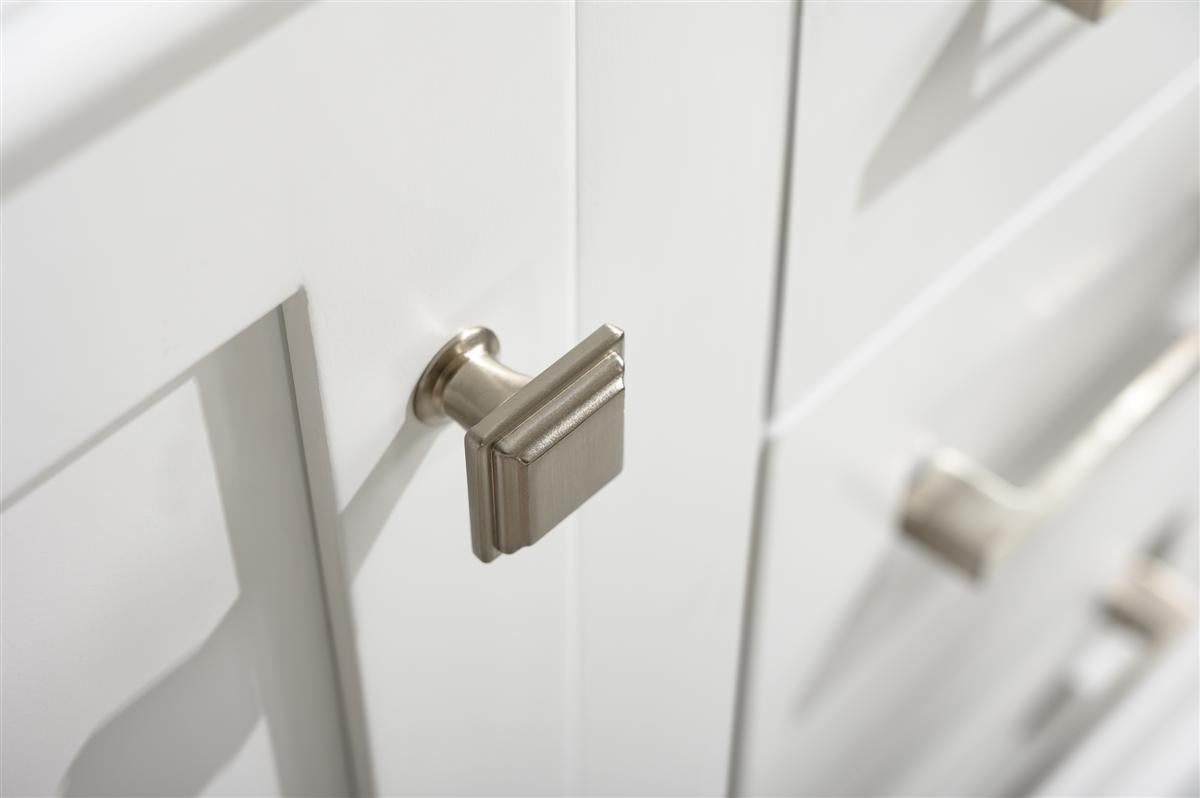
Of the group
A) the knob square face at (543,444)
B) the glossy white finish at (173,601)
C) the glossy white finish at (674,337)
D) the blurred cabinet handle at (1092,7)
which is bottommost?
the knob square face at (543,444)

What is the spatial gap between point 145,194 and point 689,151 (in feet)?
0.43

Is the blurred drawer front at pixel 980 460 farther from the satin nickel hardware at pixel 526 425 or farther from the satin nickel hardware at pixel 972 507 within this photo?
the satin nickel hardware at pixel 526 425

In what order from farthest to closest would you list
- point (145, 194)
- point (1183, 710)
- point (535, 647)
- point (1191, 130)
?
point (1183, 710) → point (1191, 130) → point (535, 647) → point (145, 194)

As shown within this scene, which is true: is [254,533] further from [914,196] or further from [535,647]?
[914,196]

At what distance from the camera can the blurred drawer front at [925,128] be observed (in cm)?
32

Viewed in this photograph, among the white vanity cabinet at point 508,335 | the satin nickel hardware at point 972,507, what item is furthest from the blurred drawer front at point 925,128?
the satin nickel hardware at point 972,507

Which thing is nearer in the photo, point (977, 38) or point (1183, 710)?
point (977, 38)

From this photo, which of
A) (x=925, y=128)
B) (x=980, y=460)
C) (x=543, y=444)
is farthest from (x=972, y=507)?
(x=543, y=444)

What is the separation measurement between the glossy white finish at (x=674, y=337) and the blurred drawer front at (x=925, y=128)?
0.5 inches

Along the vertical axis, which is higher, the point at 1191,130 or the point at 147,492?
the point at 1191,130

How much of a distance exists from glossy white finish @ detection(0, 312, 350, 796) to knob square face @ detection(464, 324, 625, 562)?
1.6 inches

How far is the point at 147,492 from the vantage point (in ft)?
0.77

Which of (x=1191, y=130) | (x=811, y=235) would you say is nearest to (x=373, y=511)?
(x=811, y=235)

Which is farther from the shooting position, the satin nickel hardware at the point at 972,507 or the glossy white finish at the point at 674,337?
the satin nickel hardware at the point at 972,507
